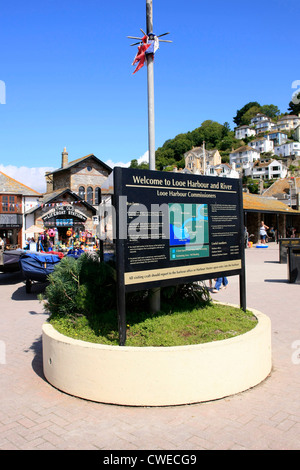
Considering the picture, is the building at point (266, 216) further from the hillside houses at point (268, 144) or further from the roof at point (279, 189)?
the hillside houses at point (268, 144)

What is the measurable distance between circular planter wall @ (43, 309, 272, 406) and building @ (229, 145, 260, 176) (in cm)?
12645

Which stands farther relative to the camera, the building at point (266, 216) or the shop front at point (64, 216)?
the shop front at point (64, 216)

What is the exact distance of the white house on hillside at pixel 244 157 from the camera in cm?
12712

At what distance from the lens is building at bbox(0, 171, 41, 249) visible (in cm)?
3123

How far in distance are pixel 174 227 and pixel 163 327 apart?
4.35 ft

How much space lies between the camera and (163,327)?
15.8 ft

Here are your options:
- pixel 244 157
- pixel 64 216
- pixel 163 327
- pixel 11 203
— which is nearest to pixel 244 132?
pixel 244 157

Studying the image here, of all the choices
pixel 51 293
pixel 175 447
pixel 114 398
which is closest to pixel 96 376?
pixel 114 398

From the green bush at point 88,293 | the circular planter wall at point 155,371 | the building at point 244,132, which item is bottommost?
the circular planter wall at point 155,371

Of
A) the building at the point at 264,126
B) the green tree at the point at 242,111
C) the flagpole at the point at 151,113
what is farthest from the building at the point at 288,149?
the flagpole at the point at 151,113

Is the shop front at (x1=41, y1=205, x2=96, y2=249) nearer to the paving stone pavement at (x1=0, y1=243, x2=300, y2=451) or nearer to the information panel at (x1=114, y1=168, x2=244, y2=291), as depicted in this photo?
the information panel at (x1=114, y1=168, x2=244, y2=291)

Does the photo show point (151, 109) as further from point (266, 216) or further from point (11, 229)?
point (266, 216)

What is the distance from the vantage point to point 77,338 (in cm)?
462

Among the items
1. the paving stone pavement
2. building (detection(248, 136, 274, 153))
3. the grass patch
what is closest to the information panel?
the grass patch
